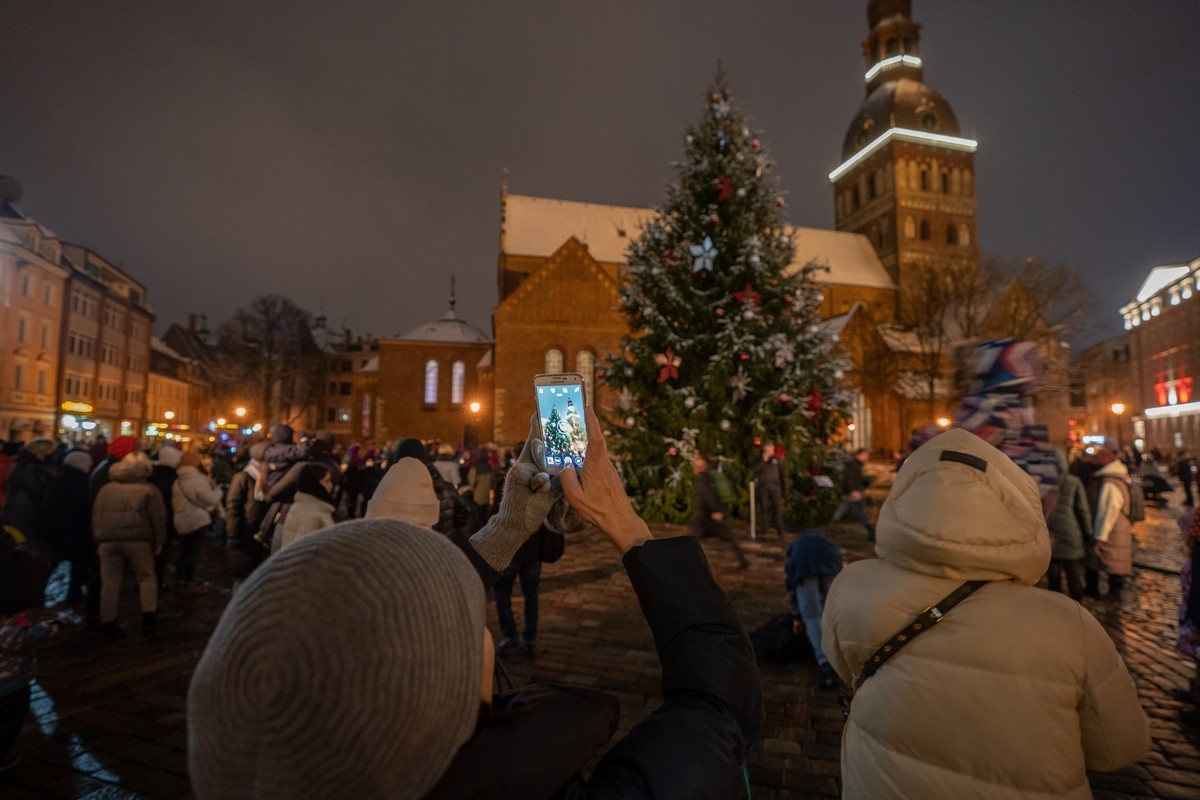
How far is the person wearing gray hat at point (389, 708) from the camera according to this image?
Result: 0.66m

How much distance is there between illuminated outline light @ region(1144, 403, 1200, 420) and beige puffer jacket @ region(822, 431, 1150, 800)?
189ft

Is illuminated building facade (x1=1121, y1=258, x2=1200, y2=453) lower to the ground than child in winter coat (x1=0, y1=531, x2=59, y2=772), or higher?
higher

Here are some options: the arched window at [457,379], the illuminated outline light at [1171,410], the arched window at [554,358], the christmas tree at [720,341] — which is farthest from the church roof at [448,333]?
the illuminated outline light at [1171,410]

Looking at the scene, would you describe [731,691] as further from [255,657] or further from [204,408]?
[204,408]

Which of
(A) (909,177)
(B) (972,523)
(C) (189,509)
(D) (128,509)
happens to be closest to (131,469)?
(D) (128,509)

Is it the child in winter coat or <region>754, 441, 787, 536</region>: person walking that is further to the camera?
<region>754, 441, 787, 536</region>: person walking

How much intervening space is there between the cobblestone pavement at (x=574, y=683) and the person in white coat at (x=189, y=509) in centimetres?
35

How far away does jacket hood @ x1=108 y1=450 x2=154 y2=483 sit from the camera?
5688 mm

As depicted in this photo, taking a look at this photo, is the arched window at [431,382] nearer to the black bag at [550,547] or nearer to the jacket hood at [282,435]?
the jacket hood at [282,435]

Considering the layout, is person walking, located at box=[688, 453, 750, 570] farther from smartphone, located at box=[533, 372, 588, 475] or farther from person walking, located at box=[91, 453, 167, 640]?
smartphone, located at box=[533, 372, 588, 475]

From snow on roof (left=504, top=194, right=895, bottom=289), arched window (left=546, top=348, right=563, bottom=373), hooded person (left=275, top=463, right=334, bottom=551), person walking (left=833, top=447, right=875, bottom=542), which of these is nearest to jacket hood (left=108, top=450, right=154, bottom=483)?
hooded person (left=275, top=463, right=334, bottom=551)

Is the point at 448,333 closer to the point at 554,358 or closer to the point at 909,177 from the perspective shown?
the point at 554,358

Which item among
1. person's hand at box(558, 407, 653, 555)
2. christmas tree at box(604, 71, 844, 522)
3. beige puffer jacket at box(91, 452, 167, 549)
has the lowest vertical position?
beige puffer jacket at box(91, 452, 167, 549)

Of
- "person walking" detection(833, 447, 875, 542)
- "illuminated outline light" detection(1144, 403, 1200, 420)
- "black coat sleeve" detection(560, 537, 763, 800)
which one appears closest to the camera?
"black coat sleeve" detection(560, 537, 763, 800)
